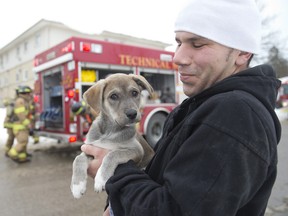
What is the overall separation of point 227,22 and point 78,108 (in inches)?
228

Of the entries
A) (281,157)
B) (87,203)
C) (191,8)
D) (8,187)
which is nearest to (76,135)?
(8,187)

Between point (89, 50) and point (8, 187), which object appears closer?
point (8, 187)

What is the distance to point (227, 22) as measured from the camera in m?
1.40

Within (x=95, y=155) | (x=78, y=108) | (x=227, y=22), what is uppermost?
(x=227, y=22)

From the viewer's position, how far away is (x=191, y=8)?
1.50 metres

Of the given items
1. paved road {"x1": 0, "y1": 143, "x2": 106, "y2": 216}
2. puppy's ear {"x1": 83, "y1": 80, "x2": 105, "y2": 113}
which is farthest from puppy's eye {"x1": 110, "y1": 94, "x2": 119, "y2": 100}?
paved road {"x1": 0, "y1": 143, "x2": 106, "y2": 216}

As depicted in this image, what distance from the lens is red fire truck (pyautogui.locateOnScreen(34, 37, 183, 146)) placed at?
281 inches

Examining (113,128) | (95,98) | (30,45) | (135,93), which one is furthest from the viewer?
(30,45)

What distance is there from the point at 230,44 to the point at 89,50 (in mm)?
6179

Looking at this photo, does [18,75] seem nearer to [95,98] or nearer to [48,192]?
[48,192]

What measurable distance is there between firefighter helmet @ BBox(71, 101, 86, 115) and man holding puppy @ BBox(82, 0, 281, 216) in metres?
5.35

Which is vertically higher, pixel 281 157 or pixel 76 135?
pixel 76 135

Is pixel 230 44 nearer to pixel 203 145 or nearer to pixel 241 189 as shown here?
pixel 203 145

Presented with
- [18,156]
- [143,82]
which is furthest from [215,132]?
[18,156]
